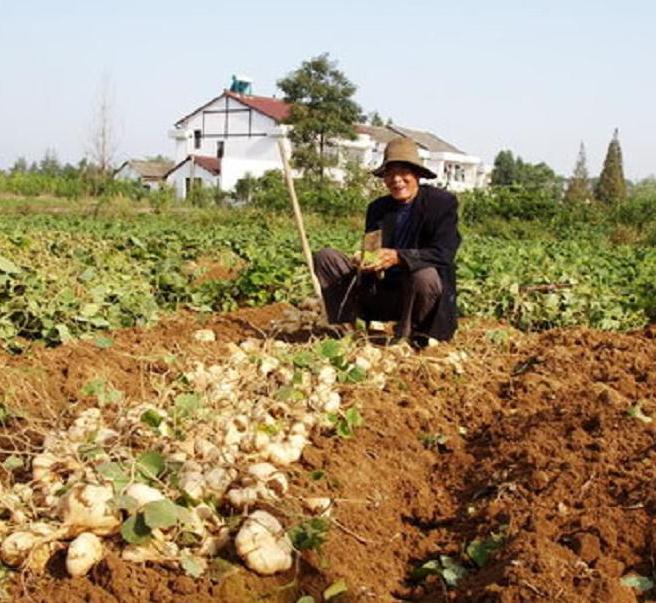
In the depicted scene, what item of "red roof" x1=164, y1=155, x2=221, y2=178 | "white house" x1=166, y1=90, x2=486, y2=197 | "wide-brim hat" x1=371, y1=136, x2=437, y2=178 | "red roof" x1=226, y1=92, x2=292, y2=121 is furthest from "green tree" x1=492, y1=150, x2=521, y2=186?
"wide-brim hat" x1=371, y1=136, x2=437, y2=178

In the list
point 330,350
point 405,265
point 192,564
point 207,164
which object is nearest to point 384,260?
point 405,265

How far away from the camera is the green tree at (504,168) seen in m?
75.1

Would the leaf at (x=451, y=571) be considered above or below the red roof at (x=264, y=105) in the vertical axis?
below

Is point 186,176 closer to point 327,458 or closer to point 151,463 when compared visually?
point 327,458

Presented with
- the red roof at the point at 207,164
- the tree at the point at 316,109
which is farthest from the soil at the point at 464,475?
the red roof at the point at 207,164

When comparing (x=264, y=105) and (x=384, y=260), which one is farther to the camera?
(x=264, y=105)

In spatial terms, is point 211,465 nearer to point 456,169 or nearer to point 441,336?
point 441,336

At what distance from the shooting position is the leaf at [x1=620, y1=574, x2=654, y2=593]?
7.48 ft

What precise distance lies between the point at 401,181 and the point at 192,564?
298cm

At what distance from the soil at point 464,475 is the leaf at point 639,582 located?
2 centimetres

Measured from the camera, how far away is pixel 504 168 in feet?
253

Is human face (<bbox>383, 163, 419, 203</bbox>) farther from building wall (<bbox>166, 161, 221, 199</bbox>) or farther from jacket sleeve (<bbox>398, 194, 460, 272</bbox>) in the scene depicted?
building wall (<bbox>166, 161, 221, 199</bbox>)

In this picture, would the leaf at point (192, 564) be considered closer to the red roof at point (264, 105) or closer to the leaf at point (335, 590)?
the leaf at point (335, 590)

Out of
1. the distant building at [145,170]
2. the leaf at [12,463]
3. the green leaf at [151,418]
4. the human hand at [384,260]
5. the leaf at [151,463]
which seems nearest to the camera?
the leaf at [151,463]
